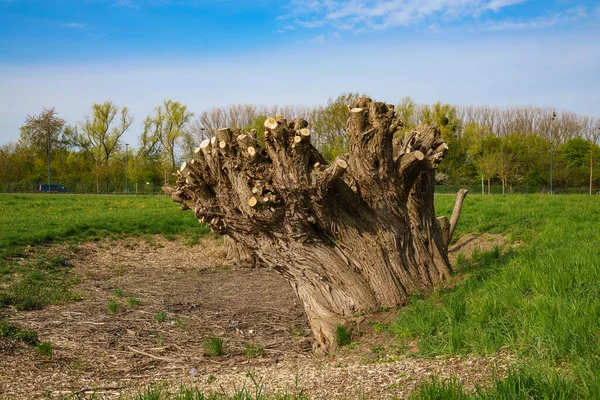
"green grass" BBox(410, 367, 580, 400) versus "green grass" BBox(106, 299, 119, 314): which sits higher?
"green grass" BBox(410, 367, 580, 400)

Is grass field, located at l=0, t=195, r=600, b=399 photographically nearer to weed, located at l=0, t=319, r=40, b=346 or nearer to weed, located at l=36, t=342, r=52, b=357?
weed, located at l=0, t=319, r=40, b=346

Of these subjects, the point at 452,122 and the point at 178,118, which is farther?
the point at 178,118

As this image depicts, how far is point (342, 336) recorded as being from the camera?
7.05 m

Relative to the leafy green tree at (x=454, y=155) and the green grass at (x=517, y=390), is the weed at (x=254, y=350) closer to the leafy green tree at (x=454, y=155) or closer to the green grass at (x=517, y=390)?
the green grass at (x=517, y=390)

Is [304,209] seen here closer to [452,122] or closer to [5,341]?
[5,341]

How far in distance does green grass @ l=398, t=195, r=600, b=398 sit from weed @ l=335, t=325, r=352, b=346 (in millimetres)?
684

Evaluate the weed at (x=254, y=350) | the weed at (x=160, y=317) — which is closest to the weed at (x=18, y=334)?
the weed at (x=160, y=317)

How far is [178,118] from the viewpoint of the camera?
6662 centimetres

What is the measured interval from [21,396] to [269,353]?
2.91m

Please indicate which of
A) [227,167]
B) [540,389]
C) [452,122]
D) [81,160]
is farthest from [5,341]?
[81,160]

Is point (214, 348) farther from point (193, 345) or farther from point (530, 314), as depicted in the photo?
point (530, 314)

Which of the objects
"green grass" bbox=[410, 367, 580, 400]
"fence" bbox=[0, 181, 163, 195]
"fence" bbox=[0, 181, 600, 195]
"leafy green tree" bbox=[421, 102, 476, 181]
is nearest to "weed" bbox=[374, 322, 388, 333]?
"green grass" bbox=[410, 367, 580, 400]

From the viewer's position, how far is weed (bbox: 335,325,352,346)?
23.1 ft

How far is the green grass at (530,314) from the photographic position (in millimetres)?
4484
